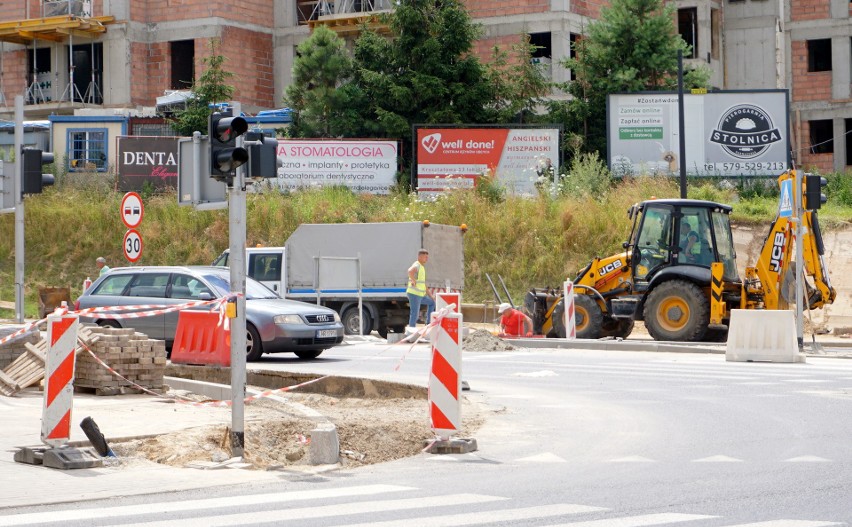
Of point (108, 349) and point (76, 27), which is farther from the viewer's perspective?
point (76, 27)

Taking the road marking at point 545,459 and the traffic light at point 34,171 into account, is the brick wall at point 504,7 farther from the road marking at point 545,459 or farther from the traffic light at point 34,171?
the road marking at point 545,459

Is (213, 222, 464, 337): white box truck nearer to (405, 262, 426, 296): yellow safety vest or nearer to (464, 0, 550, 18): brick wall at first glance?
(405, 262, 426, 296): yellow safety vest

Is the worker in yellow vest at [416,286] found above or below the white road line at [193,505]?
above

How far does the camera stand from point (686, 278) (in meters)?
25.5

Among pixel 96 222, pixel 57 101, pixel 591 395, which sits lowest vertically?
pixel 591 395

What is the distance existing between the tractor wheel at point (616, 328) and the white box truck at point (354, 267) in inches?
146

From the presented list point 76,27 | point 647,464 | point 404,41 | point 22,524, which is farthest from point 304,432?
point 76,27

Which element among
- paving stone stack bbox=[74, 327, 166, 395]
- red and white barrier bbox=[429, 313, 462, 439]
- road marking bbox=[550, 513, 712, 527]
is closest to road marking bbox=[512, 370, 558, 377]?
paving stone stack bbox=[74, 327, 166, 395]

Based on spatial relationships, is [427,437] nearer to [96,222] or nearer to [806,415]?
[806,415]

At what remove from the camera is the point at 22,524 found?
7.98 meters

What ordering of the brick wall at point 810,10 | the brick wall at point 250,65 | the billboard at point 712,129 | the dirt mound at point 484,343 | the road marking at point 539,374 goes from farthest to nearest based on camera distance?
the brick wall at point 810,10 < the brick wall at point 250,65 < the billboard at point 712,129 < the dirt mound at point 484,343 < the road marking at point 539,374

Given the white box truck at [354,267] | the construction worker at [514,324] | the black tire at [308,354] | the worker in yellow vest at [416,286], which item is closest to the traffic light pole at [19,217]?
the white box truck at [354,267]

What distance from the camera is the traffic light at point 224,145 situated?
1101 cm

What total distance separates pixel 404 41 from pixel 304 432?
3340cm
